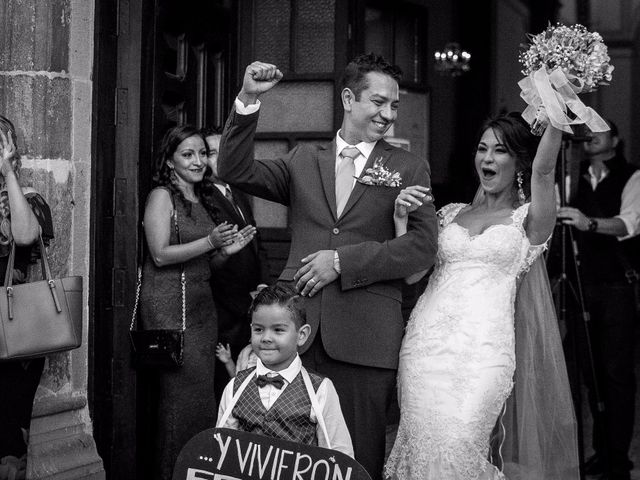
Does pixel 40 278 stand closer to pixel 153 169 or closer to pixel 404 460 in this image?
pixel 153 169

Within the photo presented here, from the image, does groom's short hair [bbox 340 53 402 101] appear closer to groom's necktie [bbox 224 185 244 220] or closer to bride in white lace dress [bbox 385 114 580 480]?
bride in white lace dress [bbox 385 114 580 480]

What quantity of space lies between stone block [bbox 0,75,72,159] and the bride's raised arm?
2190mm

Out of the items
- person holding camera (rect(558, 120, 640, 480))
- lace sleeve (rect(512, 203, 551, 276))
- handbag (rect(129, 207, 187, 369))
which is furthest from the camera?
person holding camera (rect(558, 120, 640, 480))

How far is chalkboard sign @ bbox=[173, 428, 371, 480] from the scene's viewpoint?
10.7ft

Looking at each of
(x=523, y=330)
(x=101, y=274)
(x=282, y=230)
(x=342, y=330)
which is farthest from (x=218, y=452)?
(x=282, y=230)

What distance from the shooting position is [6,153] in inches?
169

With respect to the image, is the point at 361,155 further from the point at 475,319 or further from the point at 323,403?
the point at 323,403

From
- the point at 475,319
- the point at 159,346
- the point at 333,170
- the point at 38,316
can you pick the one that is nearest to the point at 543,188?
the point at 475,319

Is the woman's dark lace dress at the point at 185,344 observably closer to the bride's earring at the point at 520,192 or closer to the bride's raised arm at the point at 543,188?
the bride's earring at the point at 520,192

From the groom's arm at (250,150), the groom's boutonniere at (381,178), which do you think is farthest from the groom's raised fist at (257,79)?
the groom's boutonniere at (381,178)

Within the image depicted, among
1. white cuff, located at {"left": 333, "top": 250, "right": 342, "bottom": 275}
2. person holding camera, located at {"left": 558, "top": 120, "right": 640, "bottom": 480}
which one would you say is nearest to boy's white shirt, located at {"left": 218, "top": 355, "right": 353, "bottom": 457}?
white cuff, located at {"left": 333, "top": 250, "right": 342, "bottom": 275}

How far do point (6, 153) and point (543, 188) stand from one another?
7.32 ft

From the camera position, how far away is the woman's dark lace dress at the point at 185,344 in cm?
505

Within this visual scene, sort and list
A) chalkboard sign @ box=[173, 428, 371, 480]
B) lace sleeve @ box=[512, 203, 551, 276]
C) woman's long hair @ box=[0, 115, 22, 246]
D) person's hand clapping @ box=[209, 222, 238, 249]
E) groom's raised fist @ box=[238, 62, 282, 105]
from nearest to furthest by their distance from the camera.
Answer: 1. chalkboard sign @ box=[173, 428, 371, 480]
2. groom's raised fist @ box=[238, 62, 282, 105]
3. woman's long hair @ box=[0, 115, 22, 246]
4. lace sleeve @ box=[512, 203, 551, 276]
5. person's hand clapping @ box=[209, 222, 238, 249]
